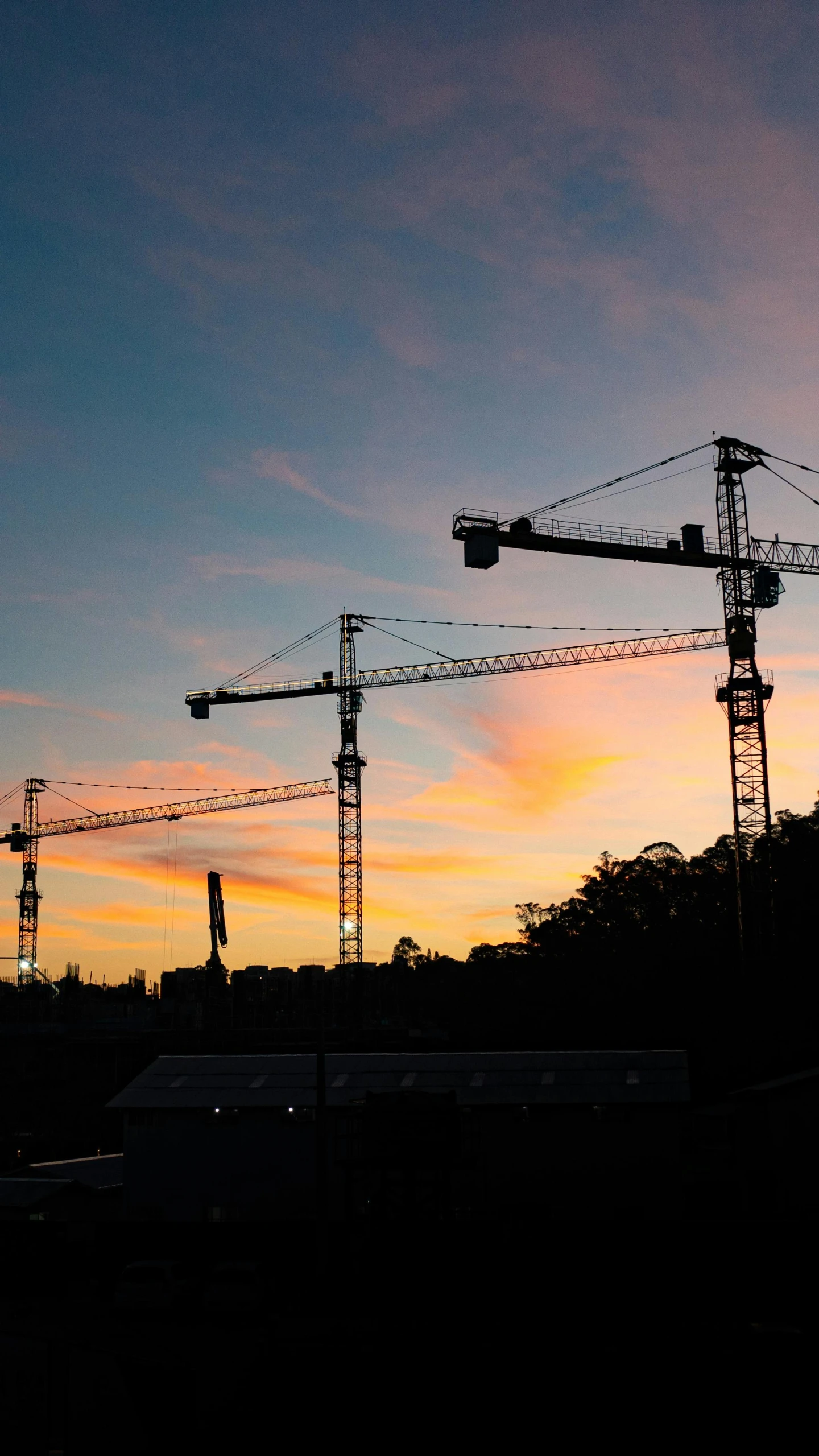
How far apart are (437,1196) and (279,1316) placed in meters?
8.09

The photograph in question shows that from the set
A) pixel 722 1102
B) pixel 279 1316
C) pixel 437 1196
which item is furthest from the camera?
pixel 722 1102

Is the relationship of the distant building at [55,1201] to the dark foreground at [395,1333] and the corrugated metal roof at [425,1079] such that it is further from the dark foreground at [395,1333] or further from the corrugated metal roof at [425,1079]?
the corrugated metal roof at [425,1079]

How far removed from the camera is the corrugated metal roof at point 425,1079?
137 ft

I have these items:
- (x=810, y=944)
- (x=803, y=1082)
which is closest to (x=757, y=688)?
(x=810, y=944)

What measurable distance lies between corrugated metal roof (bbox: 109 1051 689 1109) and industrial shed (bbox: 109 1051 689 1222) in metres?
0.07

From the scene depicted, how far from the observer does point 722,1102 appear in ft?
226

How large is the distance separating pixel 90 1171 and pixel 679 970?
2587 inches

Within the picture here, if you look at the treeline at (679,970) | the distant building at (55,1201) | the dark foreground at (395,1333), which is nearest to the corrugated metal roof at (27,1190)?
the distant building at (55,1201)

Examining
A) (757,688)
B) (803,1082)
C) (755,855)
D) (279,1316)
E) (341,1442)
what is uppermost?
(757,688)

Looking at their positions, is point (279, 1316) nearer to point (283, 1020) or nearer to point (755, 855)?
point (755, 855)

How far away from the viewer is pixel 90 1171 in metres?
53.6

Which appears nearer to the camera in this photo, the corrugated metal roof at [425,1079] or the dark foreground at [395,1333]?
the dark foreground at [395,1333]

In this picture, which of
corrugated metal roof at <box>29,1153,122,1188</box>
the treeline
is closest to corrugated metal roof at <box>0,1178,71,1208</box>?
corrugated metal roof at <box>29,1153,122,1188</box>

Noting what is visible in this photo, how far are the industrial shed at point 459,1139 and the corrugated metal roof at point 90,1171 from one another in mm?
8553
